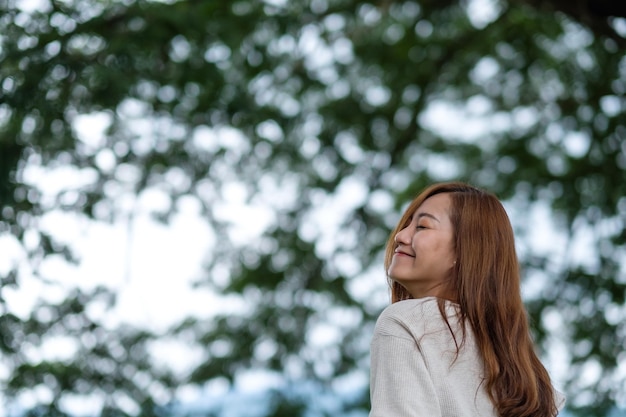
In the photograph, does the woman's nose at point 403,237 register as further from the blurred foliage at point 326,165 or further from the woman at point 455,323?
the blurred foliage at point 326,165

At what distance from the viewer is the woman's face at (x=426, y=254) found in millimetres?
1801

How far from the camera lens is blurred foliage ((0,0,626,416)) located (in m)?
4.62

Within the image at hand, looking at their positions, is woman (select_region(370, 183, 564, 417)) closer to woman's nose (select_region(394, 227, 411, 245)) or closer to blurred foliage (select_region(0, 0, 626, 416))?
woman's nose (select_region(394, 227, 411, 245))

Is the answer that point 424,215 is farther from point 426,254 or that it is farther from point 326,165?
point 326,165

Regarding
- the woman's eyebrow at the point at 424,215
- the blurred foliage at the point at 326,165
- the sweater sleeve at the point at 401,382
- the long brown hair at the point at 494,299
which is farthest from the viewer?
the blurred foliage at the point at 326,165

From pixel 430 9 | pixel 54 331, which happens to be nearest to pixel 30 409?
pixel 54 331

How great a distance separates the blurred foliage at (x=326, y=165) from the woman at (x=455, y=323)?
2636 mm

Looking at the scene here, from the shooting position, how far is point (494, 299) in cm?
181

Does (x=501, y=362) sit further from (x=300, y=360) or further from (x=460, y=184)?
(x=300, y=360)

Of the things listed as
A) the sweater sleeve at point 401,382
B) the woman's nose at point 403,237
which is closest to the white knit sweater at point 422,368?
the sweater sleeve at point 401,382

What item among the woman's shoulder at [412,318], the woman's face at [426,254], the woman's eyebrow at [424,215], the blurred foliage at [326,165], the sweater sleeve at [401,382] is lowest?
the blurred foliage at [326,165]

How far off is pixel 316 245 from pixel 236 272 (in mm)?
496

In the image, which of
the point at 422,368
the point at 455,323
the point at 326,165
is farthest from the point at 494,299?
the point at 326,165

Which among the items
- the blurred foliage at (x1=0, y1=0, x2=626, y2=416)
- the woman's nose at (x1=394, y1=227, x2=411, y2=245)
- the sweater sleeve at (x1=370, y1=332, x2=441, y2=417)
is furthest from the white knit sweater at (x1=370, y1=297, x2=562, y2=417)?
the blurred foliage at (x1=0, y1=0, x2=626, y2=416)
